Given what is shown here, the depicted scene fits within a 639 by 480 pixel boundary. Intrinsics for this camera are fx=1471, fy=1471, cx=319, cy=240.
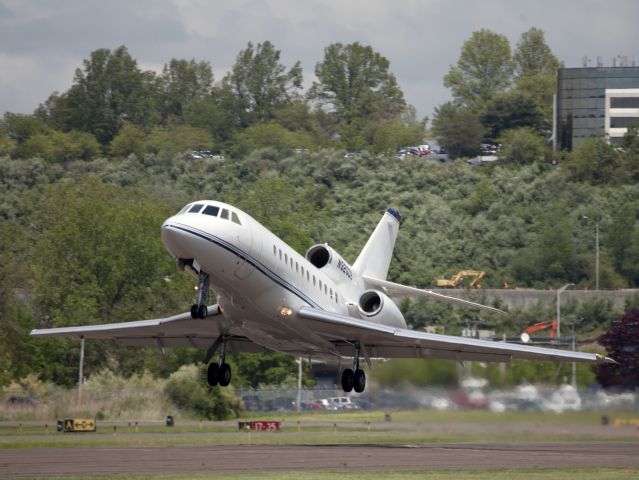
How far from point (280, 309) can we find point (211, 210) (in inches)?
120

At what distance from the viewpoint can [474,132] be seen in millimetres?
132000

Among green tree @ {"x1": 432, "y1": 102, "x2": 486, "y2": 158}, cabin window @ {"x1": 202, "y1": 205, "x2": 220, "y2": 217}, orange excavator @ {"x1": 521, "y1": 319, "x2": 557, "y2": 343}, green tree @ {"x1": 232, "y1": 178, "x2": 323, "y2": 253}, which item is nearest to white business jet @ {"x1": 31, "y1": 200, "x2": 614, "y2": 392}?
cabin window @ {"x1": 202, "y1": 205, "x2": 220, "y2": 217}

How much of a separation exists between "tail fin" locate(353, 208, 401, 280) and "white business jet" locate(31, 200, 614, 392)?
0.14 ft

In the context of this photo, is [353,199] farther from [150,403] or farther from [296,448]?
[296,448]

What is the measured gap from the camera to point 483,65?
151875 millimetres

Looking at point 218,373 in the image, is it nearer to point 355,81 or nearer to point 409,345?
point 409,345

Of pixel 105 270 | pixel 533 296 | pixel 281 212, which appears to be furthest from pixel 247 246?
pixel 281 212

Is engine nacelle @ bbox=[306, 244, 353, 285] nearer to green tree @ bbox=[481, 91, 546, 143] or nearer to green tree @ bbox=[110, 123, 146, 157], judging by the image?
green tree @ bbox=[110, 123, 146, 157]

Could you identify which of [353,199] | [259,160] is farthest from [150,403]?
[259,160]

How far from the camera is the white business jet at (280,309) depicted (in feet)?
101

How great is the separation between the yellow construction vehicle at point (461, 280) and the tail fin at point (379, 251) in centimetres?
4019

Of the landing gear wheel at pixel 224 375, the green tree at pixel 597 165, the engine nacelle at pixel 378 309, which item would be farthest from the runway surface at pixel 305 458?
the green tree at pixel 597 165

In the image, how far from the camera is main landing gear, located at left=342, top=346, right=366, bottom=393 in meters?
35.5

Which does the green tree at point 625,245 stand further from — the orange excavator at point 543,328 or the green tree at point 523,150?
the green tree at point 523,150
